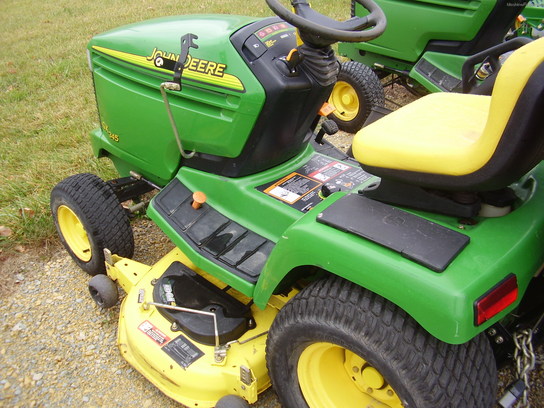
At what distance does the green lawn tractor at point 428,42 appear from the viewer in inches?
140

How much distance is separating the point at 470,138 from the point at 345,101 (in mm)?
2845

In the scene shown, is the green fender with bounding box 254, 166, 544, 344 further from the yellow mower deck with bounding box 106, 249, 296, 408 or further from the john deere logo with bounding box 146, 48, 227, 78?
the john deere logo with bounding box 146, 48, 227, 78

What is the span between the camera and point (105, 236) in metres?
2.45

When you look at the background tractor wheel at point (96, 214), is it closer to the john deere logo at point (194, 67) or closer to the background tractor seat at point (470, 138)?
the john deere logo at point (194, 67)

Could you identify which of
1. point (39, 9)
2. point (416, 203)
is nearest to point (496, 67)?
point (416, 203)

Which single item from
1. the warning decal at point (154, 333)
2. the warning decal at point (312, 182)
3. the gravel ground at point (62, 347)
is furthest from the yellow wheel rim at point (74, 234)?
the warning decal at point (312, 182)

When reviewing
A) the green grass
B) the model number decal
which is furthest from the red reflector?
the green grass

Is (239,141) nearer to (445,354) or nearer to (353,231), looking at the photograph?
(353,231)

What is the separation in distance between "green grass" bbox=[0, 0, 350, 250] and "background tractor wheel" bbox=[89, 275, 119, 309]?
792 millimetres

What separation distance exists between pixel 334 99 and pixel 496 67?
2057mm

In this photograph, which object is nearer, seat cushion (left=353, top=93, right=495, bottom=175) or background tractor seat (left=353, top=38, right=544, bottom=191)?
background tractor seat (left=353, top=38, right=544, bottom=191)

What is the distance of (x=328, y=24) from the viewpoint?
1.83m

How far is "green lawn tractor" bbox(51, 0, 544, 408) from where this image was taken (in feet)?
4.15

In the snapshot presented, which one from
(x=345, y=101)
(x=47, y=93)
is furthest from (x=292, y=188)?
(x=47, y=93)
